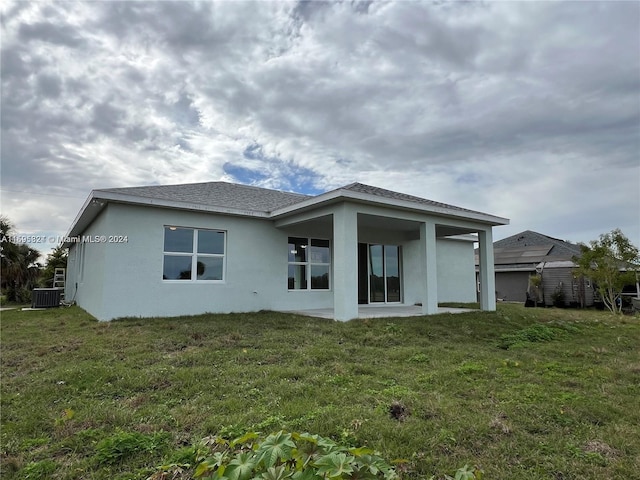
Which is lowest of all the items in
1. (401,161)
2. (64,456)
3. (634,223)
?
(64,456)

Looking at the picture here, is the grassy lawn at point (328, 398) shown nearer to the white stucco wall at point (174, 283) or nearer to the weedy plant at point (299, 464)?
the weedy plant at point (299, 464)

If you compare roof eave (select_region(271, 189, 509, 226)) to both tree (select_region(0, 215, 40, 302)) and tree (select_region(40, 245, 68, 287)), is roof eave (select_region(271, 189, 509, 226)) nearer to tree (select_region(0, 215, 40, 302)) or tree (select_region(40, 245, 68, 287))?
tree (select_region(0, 215, 40, 302))

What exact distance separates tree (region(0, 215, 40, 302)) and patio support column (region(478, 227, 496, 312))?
69.2ft

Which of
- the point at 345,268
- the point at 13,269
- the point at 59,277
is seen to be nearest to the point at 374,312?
the point at 345,268

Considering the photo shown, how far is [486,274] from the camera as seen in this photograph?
39.0ft

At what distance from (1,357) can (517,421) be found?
7.04 meters

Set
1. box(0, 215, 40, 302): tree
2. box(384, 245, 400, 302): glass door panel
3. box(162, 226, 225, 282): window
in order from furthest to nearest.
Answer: box(0, 215, 40, 302): tree → box(384, 245, 400, 302): glass door panel → box(162, 226, 225, 282): window

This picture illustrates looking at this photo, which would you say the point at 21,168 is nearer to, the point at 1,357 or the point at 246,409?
the point at 1,357

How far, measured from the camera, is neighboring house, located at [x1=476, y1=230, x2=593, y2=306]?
57.3 ft

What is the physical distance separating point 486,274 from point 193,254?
9.13m

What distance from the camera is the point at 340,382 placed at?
166 inches

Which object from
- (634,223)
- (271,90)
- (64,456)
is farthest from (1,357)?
(634,223)

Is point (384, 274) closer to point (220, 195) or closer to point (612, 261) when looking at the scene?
point (220, 195)

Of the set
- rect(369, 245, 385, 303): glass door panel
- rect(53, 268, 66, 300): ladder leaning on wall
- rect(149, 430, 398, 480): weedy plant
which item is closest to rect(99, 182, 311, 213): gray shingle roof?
rect(369, 245, 385, 303): glass door panel
